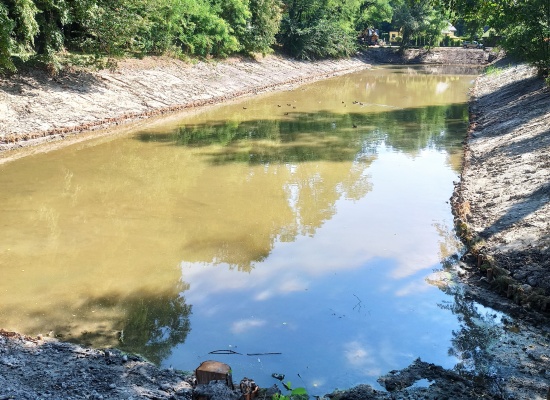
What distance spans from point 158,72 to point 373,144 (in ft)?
45.0

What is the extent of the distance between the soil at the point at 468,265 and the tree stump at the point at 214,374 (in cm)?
9

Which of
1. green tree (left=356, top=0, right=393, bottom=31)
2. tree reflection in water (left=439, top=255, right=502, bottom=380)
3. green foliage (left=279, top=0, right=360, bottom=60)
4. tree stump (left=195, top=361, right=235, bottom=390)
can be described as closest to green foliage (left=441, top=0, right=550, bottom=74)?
tree reflection in water (left=439, top=255, right=502, bottom=380)

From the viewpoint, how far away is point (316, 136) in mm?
21547

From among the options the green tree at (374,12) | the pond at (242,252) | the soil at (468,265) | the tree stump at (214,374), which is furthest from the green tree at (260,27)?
the tree stump at (214,374)

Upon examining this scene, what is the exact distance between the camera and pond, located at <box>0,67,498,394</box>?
7219 millimetres

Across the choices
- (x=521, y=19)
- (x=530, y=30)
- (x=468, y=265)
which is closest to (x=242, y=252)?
(x=468, y=265)

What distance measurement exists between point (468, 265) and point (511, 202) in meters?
2.63

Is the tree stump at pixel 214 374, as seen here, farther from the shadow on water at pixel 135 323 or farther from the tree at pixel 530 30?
the tree at pixel 530 30

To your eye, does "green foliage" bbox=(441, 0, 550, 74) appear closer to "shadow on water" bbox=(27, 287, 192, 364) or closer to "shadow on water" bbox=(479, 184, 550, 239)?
"shadow on water" bbox=(479, 184, 550, 239)

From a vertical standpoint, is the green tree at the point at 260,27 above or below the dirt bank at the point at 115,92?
above

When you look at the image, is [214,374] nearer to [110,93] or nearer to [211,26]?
[110,93]

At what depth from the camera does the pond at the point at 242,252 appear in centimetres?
722

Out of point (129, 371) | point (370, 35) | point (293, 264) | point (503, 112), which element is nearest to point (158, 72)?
point (503, 112)

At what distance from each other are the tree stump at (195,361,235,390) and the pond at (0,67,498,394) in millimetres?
1717
